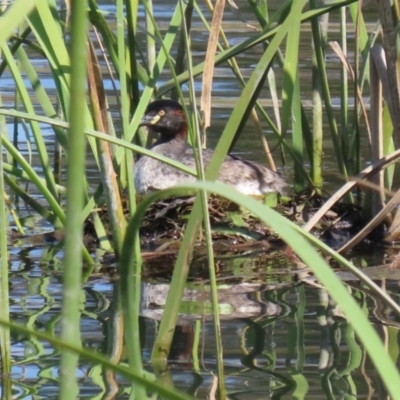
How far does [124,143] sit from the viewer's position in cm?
242

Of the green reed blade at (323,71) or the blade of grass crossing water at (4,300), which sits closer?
the blade of grass crossing water at (4,300)

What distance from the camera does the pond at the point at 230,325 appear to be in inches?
108

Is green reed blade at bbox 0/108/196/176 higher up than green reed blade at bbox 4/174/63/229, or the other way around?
green reed blade at bbox 0/108/196/176

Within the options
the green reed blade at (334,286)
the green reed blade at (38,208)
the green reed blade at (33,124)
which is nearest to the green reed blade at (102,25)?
the green reed blade at (33,124)

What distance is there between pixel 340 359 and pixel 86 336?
31.3 inches

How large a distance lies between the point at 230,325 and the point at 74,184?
2033 millimetres

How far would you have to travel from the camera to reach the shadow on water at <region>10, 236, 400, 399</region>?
274 cm

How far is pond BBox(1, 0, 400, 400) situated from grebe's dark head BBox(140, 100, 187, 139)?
1.01m

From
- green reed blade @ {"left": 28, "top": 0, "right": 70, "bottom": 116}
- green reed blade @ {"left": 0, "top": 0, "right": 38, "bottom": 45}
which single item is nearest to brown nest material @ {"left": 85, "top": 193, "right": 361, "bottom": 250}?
green reed blade @ {"left": 28, "top": 0, "right": 70, "bottom": 116}

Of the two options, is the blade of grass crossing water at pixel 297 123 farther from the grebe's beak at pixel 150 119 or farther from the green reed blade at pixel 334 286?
the green reed blade at pixel 334 286

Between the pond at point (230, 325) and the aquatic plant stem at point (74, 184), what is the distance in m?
1.17

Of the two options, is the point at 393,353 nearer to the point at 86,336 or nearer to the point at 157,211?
the point at 86,336

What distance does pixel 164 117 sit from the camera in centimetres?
576

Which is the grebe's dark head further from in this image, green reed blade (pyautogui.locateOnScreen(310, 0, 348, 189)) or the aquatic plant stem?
the aquatic plant stem
